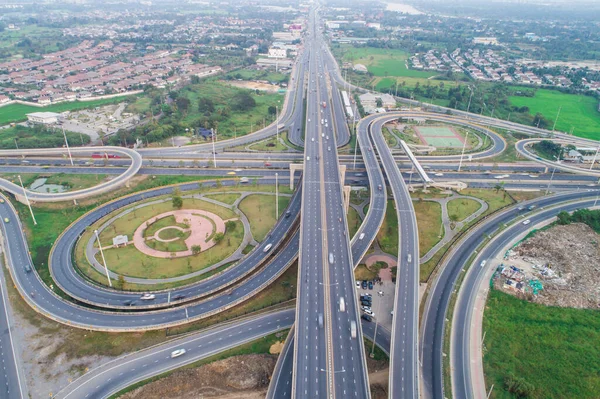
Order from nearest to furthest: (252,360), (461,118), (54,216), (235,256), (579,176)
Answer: (252,360), (235,256), (54,216), (579,176), (461,118)

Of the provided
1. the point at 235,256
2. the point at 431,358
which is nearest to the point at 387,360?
the point at 431,358

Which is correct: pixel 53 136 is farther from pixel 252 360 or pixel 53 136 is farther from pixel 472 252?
pixel 472 252

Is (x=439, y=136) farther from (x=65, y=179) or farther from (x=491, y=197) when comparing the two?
(x=65, y=179)

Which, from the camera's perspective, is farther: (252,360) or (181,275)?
(181,275)

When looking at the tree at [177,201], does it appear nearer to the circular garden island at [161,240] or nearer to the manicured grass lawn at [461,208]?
the circular garden island at [161,240]

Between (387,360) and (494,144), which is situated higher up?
(494,144)

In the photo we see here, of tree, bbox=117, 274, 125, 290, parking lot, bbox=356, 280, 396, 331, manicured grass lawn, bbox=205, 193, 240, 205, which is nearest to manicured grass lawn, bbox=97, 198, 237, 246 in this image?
manicured grass lawn, bbox=205, 193, 240, 205

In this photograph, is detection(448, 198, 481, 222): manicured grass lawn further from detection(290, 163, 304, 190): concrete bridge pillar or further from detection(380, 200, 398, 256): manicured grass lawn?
detection(290, 163, 304, 190): concrete bridge pillar
